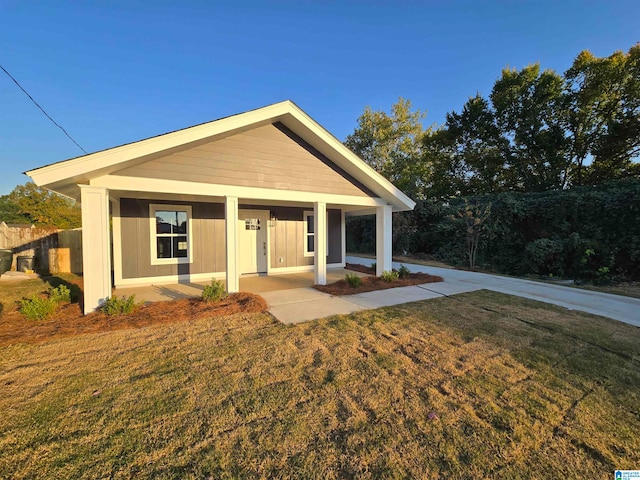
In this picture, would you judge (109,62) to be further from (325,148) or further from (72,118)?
(325,148)

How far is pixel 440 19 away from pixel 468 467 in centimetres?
1336

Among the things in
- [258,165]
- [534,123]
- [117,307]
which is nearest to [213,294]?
[117,307]

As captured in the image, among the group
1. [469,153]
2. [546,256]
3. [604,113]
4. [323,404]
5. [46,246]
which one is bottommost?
[323,404]

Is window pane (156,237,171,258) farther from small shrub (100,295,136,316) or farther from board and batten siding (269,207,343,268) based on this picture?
small shrub (100,295,136,316)

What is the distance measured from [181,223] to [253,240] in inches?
91.5

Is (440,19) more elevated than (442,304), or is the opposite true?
(440,19)

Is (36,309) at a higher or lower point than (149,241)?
lower

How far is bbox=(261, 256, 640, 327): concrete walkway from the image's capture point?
17.8ft

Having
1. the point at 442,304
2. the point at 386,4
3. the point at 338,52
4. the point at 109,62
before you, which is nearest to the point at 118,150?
the point at 442,304

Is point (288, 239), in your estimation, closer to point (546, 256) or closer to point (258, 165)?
point (258, 165)

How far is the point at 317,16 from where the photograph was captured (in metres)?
9.99

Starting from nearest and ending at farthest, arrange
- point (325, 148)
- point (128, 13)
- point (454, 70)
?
point (325, 148)
point (128, 13)
point (454, 70)

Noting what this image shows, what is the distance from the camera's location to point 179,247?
8523 mm

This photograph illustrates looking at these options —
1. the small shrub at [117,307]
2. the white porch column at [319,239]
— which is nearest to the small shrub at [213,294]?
the small shrub at [117,307]
